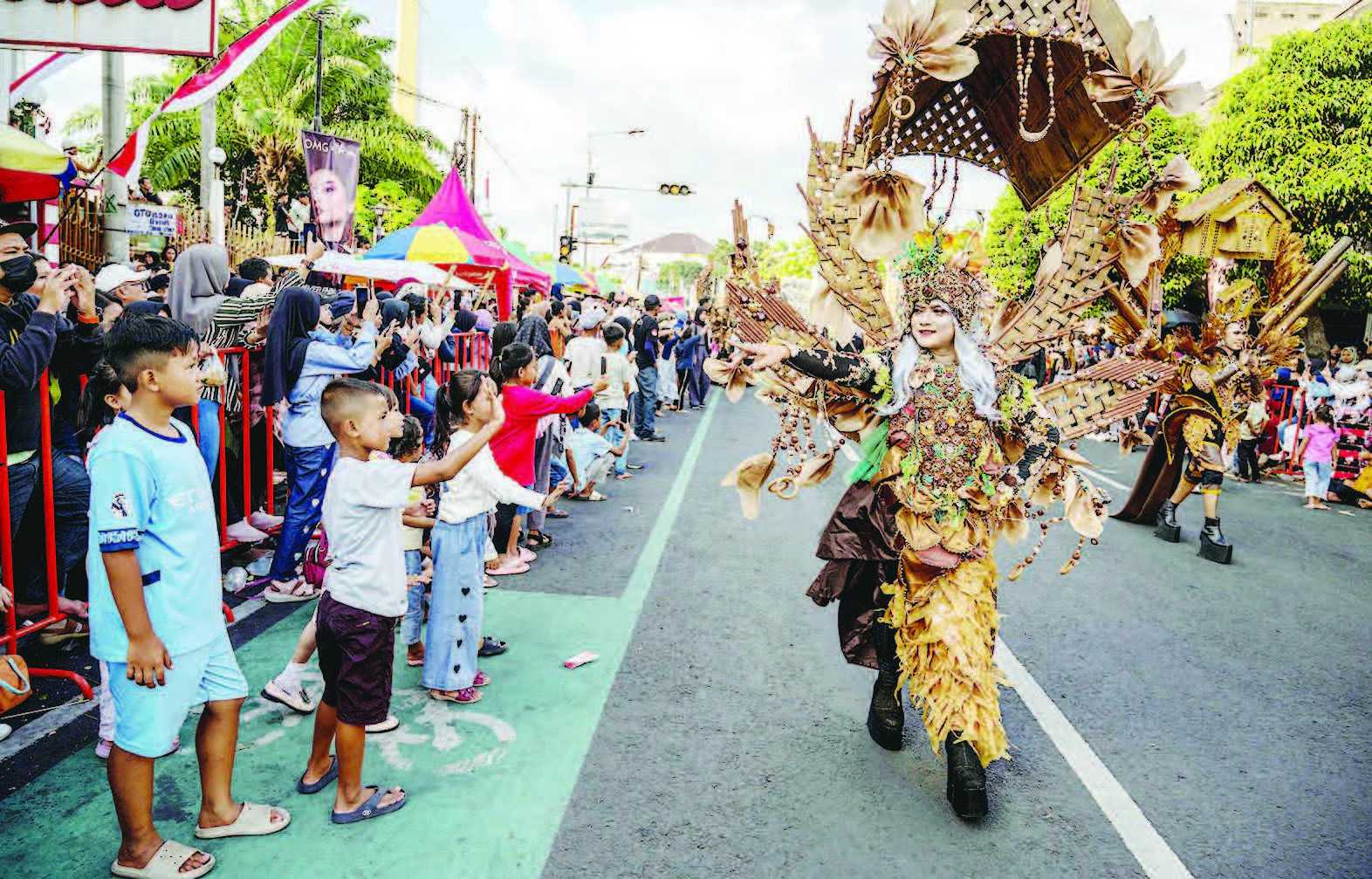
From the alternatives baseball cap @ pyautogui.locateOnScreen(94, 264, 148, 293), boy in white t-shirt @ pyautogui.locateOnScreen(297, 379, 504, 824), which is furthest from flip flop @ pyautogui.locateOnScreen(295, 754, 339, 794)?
baseball cap @ pyautogui.locateOnScreen(94, 264, 148, 293)

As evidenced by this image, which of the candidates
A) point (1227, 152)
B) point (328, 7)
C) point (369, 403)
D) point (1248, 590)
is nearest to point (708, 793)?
point (369, 403)

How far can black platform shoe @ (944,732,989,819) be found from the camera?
3.49 m

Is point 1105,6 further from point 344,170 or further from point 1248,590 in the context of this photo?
point 344,170

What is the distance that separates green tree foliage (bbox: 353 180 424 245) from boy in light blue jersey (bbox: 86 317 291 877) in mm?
25823

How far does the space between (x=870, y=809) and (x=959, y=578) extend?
0.95 metres

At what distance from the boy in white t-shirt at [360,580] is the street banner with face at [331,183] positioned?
38.5 feet

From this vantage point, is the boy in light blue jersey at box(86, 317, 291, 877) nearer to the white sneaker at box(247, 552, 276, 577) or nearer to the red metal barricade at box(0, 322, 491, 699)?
the red metal barricade at box(0, 322, 491, 699)

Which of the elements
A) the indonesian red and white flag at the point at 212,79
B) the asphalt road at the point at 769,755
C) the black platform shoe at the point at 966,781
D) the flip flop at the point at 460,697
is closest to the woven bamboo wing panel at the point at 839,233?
the black platform shoe at the point at 966,781

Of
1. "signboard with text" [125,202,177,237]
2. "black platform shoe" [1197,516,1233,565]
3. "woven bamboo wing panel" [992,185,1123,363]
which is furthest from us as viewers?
"signboard with text" [125,202,177,237]

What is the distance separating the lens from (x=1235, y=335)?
821cm

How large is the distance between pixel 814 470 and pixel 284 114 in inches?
1013

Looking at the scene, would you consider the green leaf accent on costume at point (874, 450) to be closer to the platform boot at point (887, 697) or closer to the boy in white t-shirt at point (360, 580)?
the platform boot at point (887, 697)

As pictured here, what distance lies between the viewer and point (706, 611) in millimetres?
5805

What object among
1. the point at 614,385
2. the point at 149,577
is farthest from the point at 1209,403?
the point at 149,577
